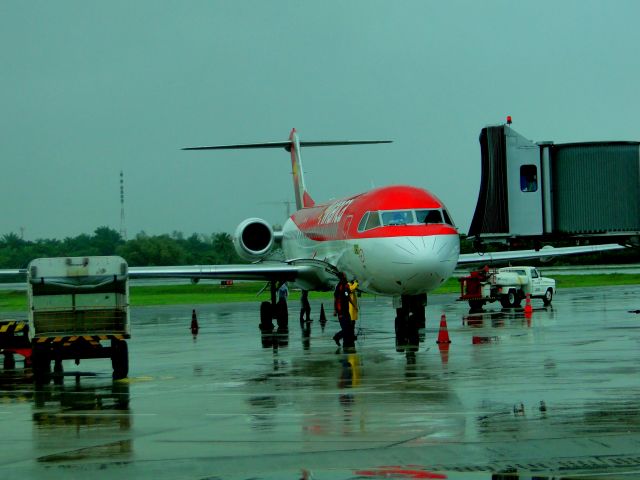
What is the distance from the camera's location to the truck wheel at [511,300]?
3969 centimetres

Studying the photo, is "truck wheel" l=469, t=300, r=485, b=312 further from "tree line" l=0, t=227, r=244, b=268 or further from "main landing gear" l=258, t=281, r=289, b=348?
"tree line" l=0, t=227, r=244, b=268

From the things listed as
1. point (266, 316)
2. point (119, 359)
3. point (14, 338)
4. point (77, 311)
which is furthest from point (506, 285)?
point (119, 359)

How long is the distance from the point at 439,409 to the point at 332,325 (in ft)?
68.0

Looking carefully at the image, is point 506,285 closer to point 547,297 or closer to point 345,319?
point 547,297

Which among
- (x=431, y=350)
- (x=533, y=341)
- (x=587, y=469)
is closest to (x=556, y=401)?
(x=587, y=469)

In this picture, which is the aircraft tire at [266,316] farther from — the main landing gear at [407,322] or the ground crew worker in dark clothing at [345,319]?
the ground crew worker in dark clothing at [345,319]

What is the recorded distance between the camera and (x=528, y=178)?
16875 millimetres

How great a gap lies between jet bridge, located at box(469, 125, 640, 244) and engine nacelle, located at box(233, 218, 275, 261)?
1838 centimetres

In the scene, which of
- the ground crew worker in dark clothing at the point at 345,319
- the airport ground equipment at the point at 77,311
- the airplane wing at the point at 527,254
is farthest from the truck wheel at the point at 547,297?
the airport ground equipment at the point at 77,311

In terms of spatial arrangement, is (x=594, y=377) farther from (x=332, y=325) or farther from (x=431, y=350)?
(x=332, y=325)

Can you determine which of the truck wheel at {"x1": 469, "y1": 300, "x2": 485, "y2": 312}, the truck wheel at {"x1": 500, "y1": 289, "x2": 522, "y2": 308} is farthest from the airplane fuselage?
the truck wheel at {"x1": 500, "y1": 289, "x2": 522, "y2": 308}

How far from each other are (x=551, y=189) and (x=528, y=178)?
39cm

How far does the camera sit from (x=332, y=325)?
3253 cm

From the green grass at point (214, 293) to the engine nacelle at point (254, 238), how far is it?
21.7m
